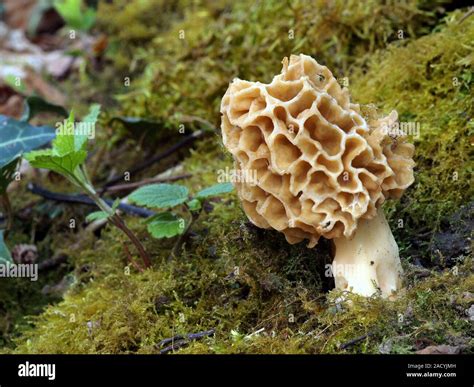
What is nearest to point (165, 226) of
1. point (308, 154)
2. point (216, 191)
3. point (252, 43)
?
point (216, 191)

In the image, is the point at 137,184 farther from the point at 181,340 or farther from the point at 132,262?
the point at 181,340

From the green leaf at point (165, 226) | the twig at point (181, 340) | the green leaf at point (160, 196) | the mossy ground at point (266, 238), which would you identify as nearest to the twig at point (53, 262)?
the mossy ground at point (266, 238)

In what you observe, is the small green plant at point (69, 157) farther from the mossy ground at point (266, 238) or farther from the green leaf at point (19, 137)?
the green leaf at point (19, 137)

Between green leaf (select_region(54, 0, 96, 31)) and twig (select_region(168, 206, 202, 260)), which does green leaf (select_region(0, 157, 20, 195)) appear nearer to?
twig (select_region(168, 206, 202, 260))

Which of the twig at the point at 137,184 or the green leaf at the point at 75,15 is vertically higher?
the green leaf at the point at 75,15

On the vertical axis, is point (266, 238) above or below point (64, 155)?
below
